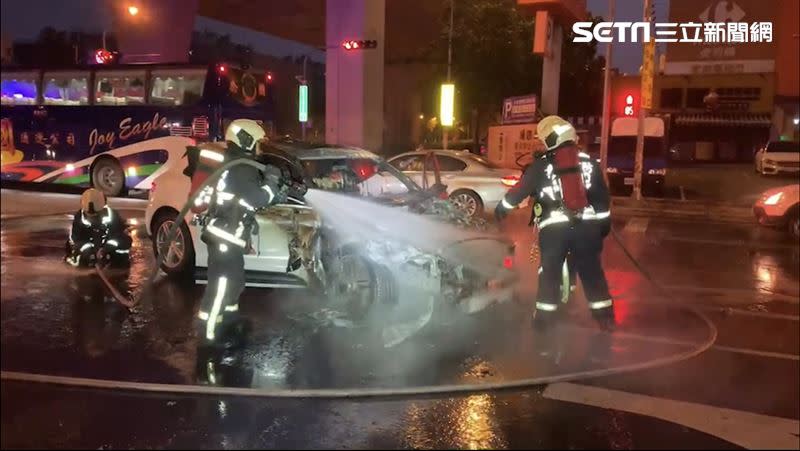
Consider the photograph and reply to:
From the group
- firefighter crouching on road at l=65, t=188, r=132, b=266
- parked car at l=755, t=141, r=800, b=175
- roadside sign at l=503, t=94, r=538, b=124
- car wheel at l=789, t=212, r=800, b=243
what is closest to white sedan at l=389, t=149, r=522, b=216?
car wheel at l=789, t=212, r=800, b=243

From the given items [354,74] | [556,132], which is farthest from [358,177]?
[354,74]

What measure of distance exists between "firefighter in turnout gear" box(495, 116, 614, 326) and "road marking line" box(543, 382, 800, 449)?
1310mm

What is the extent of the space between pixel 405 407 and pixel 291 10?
23.8 m

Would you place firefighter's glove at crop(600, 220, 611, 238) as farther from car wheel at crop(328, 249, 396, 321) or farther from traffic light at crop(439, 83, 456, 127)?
traffic light at crop(439, 83, 456, 127)

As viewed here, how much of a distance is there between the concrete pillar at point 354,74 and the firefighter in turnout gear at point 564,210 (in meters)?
16.4

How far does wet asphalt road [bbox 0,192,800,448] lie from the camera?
13.5ft

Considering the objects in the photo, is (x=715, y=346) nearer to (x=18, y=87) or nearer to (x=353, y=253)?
(x=353, y=253)

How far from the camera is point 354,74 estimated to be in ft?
73.9

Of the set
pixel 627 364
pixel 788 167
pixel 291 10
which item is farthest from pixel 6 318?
pixel 788 167

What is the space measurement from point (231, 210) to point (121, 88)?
888 cm

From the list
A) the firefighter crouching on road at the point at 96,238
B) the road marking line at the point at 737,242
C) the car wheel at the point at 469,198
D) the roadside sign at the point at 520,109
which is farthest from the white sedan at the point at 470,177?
the roadside sign at the point at 520,109

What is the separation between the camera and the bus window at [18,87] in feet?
10.1

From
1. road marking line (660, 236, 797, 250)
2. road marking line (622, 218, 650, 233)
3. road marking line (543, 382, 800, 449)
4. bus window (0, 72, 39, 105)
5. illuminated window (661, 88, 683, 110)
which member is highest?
illuminated window (661, 88, 683, 110)

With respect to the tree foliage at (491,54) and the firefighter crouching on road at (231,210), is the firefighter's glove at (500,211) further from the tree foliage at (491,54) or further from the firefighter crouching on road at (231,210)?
the tree foliage at (491,54)
